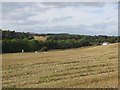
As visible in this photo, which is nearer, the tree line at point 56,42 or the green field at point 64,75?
the green field at point 64,75

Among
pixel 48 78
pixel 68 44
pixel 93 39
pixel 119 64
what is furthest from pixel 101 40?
pixel 48 78

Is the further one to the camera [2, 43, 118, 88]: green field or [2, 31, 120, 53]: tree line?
[2, 31, 120, 53]: tree line

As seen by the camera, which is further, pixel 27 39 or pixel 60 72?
pixel 27 39

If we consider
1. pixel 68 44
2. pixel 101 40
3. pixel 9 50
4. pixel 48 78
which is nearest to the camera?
pixel 48 78

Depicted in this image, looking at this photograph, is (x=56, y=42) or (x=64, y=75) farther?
(x=56, y=42)

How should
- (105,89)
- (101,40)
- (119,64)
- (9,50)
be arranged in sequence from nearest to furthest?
(105,89) < (119,64) < (9,50) < (101,40)

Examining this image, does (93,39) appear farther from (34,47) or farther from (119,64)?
(119,64)

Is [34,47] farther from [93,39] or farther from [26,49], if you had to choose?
[93,39]

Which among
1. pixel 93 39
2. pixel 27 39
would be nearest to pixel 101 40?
pixel 93 39

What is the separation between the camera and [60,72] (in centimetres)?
1881

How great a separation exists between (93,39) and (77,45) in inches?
130

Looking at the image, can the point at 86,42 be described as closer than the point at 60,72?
No

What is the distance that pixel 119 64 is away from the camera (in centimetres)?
2111

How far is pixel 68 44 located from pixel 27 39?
9178 mm
